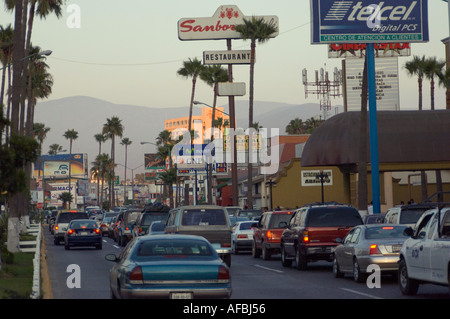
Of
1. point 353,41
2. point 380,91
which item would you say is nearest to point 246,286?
point 353,41

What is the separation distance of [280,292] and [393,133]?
137 ft

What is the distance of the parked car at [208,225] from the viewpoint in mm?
27438

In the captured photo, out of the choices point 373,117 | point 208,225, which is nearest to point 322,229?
point 208,225

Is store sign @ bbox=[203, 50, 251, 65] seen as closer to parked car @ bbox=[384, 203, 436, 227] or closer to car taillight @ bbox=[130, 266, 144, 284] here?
parked car @ bbox=[384, 203, 436, 227]

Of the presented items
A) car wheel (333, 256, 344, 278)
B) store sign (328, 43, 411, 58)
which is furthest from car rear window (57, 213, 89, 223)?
store sign (328, 43, 411, 58)

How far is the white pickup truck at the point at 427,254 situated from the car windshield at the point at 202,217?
9.74 meters

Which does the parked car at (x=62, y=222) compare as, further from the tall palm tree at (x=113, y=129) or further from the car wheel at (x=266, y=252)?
the tall palm tree at (x=113, y=129)

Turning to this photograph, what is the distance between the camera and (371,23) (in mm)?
41844

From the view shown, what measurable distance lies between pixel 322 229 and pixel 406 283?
7.73m

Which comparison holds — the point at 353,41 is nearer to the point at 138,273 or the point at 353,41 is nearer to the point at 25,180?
the point at 25,180

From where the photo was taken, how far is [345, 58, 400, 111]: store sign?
356ft

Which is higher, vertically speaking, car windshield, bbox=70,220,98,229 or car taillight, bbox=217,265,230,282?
car windshield, bbox=70,220,98,229

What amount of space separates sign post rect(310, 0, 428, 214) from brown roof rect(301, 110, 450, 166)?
16.1m

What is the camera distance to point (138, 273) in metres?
13.5
